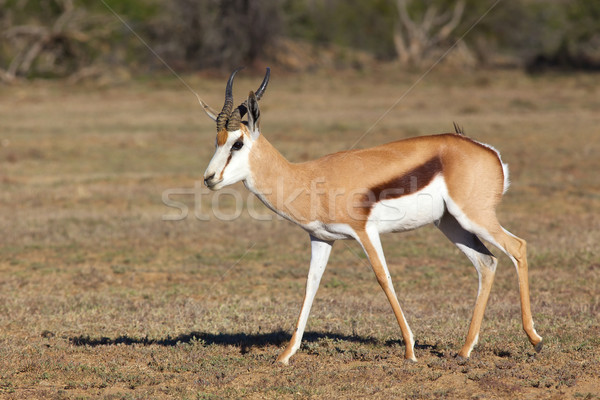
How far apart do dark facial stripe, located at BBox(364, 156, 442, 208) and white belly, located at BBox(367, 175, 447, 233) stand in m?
0.03

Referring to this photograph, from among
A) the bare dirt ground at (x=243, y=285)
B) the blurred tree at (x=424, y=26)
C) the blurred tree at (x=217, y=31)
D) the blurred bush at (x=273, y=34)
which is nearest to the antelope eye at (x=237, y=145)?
the bare dirt ground at (x=243, y=285)

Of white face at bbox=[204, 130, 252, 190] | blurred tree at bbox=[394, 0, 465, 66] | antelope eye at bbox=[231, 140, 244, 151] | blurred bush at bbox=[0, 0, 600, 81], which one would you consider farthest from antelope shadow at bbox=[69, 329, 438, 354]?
blurred tree at bbox=[394, 0, 465, 66]

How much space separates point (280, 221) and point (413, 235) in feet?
7.81

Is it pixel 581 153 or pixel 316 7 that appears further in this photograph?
pixel 316 7

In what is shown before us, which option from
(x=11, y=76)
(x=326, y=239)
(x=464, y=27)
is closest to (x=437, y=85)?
(x=464, y=27)

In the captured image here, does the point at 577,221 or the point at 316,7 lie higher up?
the point at 316,7

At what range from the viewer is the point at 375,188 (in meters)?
6.08

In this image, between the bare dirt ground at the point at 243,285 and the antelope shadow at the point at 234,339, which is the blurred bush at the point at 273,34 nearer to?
the bare dirt ground at the point at 243,285

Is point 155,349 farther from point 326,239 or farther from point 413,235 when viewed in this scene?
point 413,235

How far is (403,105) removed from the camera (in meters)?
28.1

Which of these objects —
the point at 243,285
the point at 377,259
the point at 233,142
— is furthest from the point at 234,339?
the point at 243,285

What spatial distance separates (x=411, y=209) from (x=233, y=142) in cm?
147

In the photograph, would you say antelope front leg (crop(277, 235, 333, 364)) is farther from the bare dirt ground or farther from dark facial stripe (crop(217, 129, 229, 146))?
dark facial stripe (crop(217, 129, 229, 146))

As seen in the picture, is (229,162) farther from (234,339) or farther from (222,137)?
(234,339)
